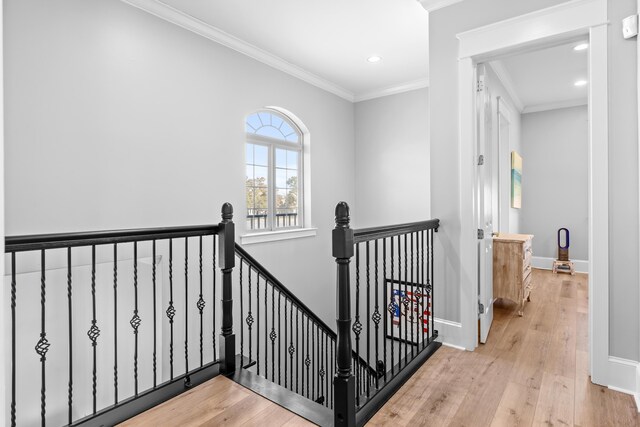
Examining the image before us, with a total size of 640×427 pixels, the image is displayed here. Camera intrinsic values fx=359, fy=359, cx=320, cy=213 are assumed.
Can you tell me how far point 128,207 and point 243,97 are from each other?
5.50 ft

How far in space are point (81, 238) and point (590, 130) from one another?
287 centimetres

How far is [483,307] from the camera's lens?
2.77 m

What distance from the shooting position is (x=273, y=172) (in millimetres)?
4414

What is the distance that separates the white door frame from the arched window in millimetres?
2327

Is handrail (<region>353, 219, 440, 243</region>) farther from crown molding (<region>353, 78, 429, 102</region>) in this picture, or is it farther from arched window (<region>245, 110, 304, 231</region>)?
crown molding (<region>353, 78, 429, 102</region>)

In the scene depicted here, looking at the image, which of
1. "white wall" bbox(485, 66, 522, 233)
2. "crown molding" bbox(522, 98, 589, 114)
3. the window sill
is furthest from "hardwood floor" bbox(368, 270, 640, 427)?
"crown molding" bbox(522, 98, 589, 114)

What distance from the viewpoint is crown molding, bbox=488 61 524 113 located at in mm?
3987

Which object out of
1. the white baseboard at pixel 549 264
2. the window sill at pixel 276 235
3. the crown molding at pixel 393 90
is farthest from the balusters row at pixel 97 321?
the white baseboard at pixel 549 264

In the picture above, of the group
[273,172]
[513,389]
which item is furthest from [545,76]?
[513,389]

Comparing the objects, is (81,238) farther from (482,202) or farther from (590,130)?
(590,130)

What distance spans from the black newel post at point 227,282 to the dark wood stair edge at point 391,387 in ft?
3.07

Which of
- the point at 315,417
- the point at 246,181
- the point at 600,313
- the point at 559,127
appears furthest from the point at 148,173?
the point at 559,127

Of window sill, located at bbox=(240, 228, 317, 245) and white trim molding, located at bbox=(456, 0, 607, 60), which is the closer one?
white trim molding, located at bbox=(456, 0, 607, 60)

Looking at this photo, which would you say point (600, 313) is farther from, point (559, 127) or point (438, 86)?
point (559, 127)
